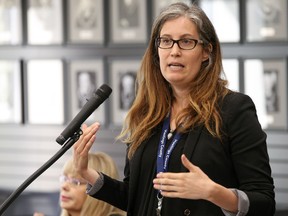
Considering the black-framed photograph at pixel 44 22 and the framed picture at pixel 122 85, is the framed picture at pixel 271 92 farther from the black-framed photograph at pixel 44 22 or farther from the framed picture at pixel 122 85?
the black-framed photograph at pixel 44 22

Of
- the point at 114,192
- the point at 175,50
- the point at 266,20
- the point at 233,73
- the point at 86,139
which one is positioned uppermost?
the point at 266,20

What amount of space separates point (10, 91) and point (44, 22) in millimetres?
590

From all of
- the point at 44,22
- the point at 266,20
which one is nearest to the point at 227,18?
the point at 266,20

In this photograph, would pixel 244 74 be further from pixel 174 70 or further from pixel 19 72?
pixel 174 70

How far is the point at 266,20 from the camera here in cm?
430

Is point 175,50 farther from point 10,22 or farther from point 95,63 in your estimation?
point 10,22

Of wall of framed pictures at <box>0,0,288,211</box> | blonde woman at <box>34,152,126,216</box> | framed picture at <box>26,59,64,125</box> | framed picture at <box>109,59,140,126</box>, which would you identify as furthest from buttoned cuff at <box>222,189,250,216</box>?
framed picture at <box>26,59,64,125</box>

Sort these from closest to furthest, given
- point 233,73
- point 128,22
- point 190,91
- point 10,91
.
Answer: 1. point 190,91
2. point 233,73
3. point 128,22
4. point 10,91

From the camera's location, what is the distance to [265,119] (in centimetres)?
429

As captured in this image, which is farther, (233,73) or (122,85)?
(122,85)

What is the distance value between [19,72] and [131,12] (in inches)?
40.0

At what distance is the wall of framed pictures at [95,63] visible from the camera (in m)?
4.29

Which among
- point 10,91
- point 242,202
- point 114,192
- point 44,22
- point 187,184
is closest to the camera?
point 187,184

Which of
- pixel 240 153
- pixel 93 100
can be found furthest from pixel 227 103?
pixel 93 100
